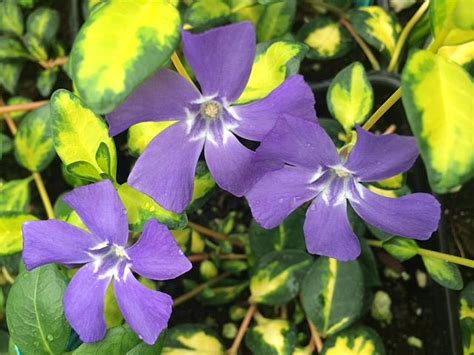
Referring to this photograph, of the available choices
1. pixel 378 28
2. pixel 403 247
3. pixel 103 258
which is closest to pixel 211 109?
pixel 103 258

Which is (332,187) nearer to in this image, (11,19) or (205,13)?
(205,13)

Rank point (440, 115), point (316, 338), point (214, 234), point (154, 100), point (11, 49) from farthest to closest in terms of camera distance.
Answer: point (11, 49)
point (214, 234)
point (316, 338)
point (154, 100)
point (440, 115)

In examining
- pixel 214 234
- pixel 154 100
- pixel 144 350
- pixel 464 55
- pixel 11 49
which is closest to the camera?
pixel 154 100

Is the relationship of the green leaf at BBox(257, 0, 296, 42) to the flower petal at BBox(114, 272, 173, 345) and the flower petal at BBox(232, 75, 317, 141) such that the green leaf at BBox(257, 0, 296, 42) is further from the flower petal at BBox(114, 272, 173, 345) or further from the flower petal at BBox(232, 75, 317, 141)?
the flower petal at BBox(114, 272, 173, 345)

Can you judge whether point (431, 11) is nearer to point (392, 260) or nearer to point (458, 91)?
point (458, 91)

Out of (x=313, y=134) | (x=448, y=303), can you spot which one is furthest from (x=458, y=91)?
(x=448, y=303)
